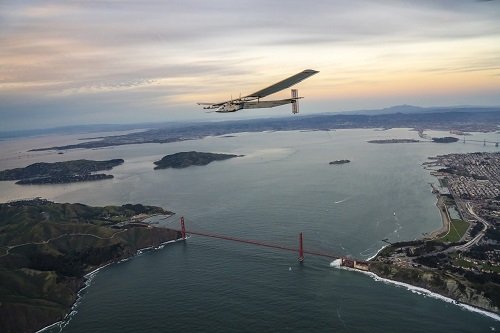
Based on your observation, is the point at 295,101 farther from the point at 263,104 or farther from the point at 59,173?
the point at 59,173

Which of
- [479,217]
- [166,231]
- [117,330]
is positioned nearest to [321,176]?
[479,217]

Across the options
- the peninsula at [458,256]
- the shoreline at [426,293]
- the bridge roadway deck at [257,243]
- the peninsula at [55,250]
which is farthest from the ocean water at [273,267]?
the peninsula at [55,250]

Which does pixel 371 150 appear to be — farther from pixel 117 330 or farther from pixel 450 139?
pixel 117 330

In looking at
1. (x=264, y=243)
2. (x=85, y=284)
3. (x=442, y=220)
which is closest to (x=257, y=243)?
(x=264, y=243)

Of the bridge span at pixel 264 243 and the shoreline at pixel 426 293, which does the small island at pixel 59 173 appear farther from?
the shoreline at pixel 426 293

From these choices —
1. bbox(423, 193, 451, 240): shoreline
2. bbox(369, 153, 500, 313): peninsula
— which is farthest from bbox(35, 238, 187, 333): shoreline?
bbox(423, 193, 451, 240): shoreline

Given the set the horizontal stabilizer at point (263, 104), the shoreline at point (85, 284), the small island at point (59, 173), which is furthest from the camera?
the small island at point (59, 173)
